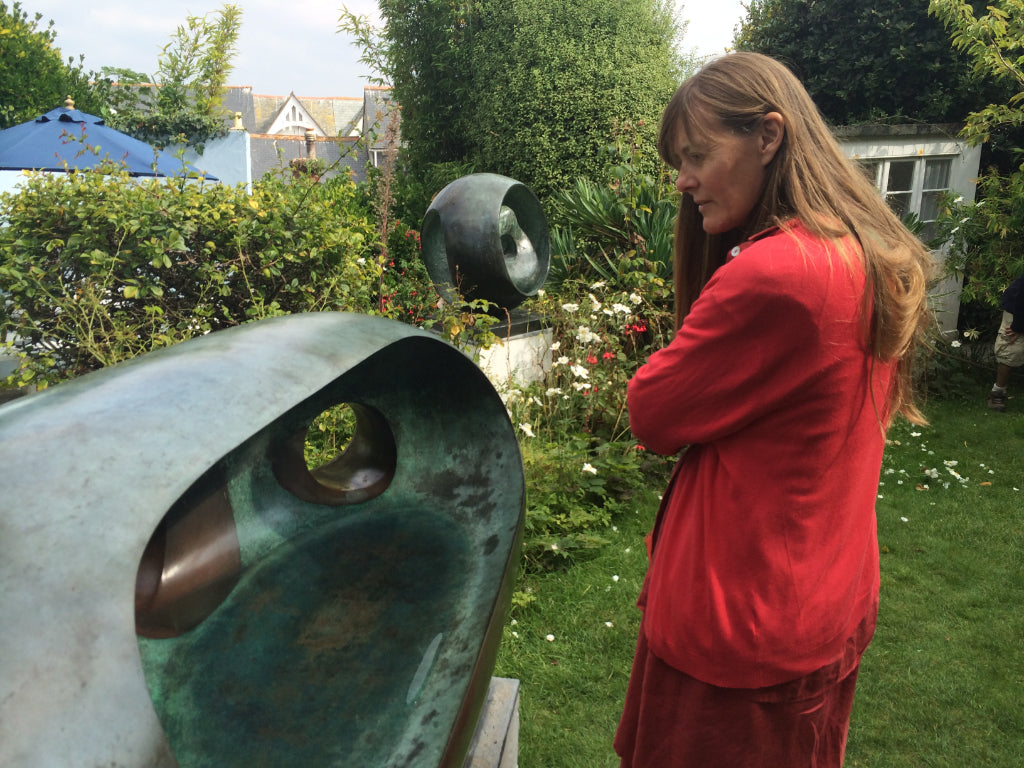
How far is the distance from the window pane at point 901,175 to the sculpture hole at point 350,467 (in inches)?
357

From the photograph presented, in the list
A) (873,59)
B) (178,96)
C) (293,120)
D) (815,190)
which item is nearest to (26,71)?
(178,96)

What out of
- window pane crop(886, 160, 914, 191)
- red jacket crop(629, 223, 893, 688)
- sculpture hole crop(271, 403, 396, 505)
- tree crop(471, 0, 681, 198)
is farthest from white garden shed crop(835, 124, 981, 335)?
red jacket crop(629, 223, 893, 688)

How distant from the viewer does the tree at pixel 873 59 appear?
29.7 ft

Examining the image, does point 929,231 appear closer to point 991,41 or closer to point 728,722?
point 991,41

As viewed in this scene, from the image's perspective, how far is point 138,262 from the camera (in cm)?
404

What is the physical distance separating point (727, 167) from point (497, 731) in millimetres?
1417

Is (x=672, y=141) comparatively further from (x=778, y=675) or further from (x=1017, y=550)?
(x=1017, y=550)

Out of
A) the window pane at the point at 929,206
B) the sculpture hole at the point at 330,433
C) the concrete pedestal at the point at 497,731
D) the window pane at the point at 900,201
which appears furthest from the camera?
the window pane at the point at 929,206

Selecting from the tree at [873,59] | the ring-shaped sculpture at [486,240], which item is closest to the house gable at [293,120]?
the tree at [873,59]

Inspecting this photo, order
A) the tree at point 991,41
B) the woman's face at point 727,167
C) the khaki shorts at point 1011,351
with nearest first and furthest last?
the woman's face at point 727,167 < the khaki shorts at point 1011,351 < the tree at point 991,41

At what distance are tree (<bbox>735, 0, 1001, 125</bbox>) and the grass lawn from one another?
5987 millimetres

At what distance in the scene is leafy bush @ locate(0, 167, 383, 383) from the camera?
390 centimetres

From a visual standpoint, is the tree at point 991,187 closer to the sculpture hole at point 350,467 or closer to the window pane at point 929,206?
the window pane at point 929,206

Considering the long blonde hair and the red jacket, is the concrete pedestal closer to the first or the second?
the red jacket
